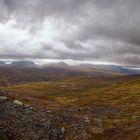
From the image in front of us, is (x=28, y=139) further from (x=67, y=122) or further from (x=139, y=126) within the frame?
(x=139, y=126)

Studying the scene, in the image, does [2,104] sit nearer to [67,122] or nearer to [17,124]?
A: [17,124]

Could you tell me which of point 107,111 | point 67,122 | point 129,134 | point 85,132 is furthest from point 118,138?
point 107,111

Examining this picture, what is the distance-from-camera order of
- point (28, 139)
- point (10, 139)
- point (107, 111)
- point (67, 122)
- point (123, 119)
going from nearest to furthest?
1. point (10, 139)
2. point (28, 139)
3. point (67, 122)
4. point (123, 119)
5. point (107, 111)

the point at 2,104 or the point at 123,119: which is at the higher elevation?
the point at 2,104

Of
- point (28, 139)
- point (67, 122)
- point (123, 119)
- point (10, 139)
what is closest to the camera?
point (10, 139)

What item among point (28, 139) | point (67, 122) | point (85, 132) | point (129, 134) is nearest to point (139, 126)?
point (129, 134)

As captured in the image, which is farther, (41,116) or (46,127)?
(41,116)
